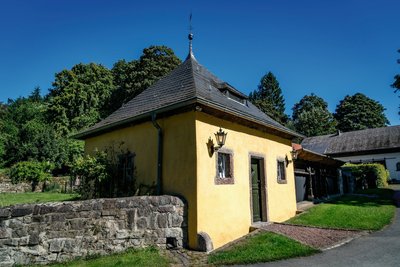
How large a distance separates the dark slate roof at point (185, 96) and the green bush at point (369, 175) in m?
15.6

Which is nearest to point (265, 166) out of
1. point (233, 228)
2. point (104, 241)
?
point (233, 228)

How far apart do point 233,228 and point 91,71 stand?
3791cm

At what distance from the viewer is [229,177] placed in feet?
28.8

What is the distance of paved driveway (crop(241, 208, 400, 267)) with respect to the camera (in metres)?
5.95

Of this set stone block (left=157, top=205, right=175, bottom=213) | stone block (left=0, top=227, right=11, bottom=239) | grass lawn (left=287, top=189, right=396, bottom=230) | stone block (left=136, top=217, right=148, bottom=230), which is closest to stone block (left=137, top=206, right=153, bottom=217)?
stone block (left=136, top=217, right=148, bottom=230)

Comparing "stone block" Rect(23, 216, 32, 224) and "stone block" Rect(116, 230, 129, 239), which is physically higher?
"stone block" Rect(23, 216, 32, 224)

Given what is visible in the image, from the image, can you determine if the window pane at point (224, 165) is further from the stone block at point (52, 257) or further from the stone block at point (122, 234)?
the stone block at point (52, 257)

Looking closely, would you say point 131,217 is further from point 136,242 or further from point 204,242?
point 204,242

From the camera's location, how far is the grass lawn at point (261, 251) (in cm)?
652

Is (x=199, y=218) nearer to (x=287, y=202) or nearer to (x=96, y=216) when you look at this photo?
(x=96, y=216)

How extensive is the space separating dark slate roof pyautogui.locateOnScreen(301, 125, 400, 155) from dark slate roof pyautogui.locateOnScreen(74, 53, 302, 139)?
26.5 meters

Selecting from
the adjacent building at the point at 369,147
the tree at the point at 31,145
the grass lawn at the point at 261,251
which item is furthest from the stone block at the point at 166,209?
the adjacent building at the point at 369,147

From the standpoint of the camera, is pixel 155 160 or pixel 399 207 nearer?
pixel 155 160

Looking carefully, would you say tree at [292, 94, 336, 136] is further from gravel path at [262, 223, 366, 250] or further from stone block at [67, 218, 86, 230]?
stone block at [67, 218, 86, 230]
